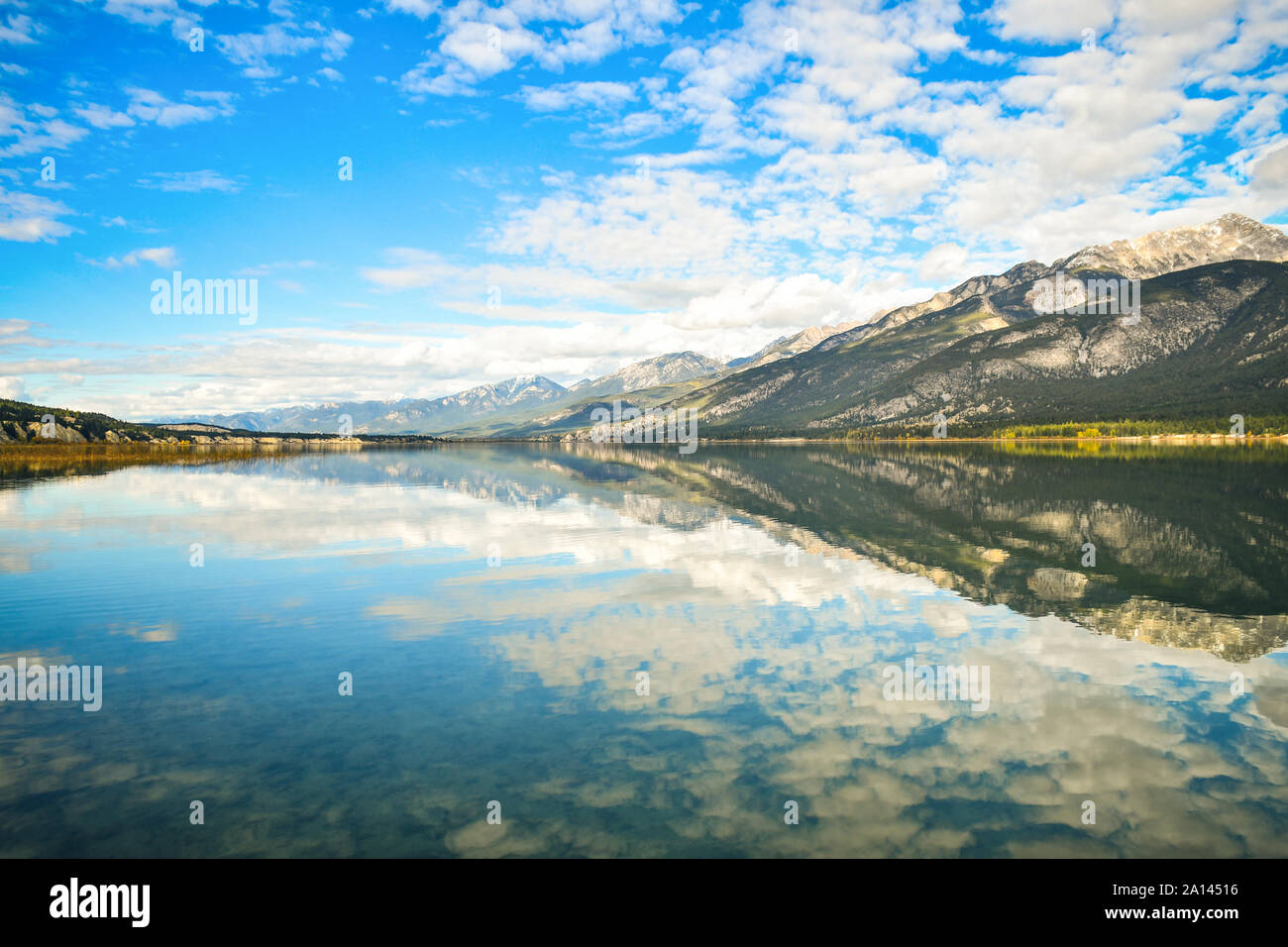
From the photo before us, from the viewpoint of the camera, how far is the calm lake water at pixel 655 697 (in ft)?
44.3

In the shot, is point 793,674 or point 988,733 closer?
point 988,733

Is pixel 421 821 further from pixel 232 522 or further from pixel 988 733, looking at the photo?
pixel 232 522

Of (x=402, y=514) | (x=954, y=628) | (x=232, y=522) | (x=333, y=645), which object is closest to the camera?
(x=333, y=645)

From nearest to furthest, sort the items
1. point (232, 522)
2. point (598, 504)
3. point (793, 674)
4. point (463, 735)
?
point (463, 735)
point (793, 674)
point (232, 522)
point (598, 504)

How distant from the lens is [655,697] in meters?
20.4

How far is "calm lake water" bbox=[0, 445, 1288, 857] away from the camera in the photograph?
13.5 meters

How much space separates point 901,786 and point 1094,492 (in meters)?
76.0

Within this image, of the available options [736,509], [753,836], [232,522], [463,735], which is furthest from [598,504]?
[753,836]

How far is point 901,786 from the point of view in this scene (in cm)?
1498

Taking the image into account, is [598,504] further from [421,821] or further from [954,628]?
[421,821]

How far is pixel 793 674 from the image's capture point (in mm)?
22203
